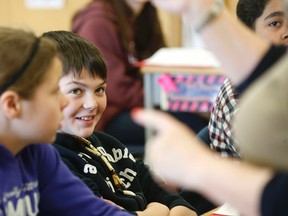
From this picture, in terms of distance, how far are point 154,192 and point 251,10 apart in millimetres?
580

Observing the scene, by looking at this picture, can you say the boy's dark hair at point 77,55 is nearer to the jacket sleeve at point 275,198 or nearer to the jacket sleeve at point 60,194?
the jacket sleeve at point 60,194

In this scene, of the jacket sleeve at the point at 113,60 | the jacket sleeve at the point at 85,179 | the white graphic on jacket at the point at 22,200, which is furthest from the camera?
the jacket sleeve at the point at 113,60

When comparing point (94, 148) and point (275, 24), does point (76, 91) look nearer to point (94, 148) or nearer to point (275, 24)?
point (94, 148)

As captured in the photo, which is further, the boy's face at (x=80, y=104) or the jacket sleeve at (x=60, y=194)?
the boy's face at (x=80, y=104)

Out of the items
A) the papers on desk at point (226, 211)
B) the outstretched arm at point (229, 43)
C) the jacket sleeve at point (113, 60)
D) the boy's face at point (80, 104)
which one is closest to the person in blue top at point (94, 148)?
the boy's face at point (80, 104)

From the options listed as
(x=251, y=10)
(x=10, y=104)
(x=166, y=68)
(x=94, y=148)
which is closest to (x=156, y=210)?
(x=94, y=148)

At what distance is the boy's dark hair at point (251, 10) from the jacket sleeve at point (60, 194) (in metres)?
0.75

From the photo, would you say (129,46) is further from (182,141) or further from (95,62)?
(182,141)

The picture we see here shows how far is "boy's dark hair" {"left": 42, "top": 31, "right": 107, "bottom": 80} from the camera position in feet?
4.70

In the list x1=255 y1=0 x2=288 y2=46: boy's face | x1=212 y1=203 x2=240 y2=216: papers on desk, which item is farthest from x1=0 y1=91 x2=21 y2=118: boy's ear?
x1=255 y1=0 x2=288 y2=46: boy's face

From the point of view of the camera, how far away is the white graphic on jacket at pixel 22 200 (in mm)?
1028

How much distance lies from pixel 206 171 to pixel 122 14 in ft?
8.76

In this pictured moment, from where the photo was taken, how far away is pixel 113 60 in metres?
3.16

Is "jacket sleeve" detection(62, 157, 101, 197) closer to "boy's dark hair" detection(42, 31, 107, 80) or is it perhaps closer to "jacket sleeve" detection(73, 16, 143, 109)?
"boy's dark hair" detection(42, 31, 107, 80)
